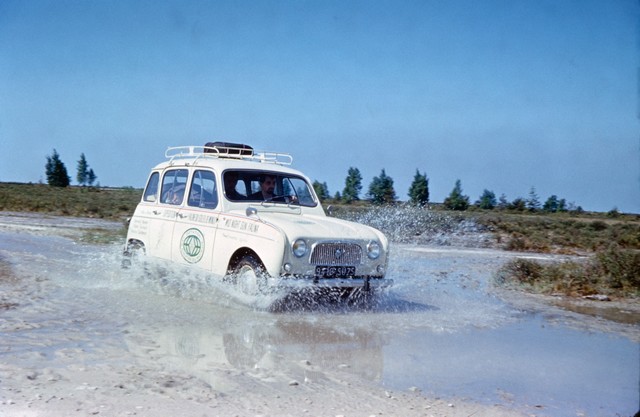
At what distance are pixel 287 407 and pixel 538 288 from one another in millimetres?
8090

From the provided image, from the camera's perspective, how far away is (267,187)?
9.98 metres

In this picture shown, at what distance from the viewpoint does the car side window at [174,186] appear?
33.7ft

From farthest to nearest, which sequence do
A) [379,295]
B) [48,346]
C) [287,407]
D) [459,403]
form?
[379,295] < [48,346] < [459,403] < [287,407]

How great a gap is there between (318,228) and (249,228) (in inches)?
35.2

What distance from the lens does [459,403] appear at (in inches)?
204

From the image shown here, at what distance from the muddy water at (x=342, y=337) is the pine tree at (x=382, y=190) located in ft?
72.5

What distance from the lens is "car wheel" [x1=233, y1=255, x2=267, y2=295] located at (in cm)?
823

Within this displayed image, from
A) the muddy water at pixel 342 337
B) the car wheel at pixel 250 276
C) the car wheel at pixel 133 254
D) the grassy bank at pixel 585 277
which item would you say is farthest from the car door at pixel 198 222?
the grassy bank at pixel 585 277

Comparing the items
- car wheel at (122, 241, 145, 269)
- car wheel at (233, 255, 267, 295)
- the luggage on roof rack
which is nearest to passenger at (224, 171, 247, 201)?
the luggage on roof rack

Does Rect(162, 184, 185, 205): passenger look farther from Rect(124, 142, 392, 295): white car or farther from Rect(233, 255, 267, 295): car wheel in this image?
Rect(233, 255, 267, 295): car wheel

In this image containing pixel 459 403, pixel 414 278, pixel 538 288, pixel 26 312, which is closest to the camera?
pixel 459 403

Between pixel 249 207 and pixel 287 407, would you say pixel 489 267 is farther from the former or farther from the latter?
pixel 287 407

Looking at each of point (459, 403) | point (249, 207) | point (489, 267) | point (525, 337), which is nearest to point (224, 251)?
point (249, 207)

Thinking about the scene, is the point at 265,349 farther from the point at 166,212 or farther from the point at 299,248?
the point at 166,212
